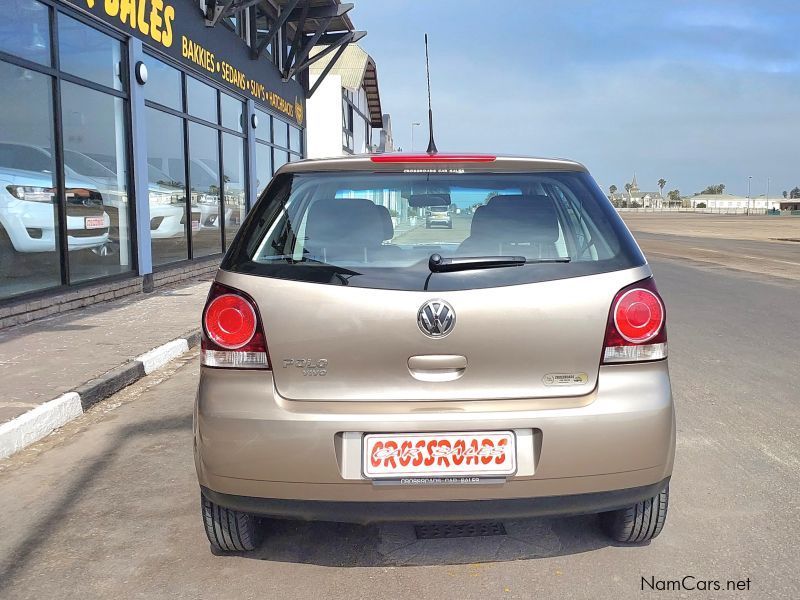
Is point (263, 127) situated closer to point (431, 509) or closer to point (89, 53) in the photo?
point (89, 53)

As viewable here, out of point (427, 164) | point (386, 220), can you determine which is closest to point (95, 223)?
point (386, 220)

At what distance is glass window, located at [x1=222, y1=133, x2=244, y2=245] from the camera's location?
49.8 feet

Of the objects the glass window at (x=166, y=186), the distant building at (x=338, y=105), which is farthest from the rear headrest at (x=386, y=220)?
the distant building at (x=338, y=105)

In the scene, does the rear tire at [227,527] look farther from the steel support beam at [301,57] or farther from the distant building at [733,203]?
the distant building at [733,203]

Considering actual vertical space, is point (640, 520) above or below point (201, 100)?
below

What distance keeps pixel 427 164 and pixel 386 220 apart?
0.27 meters

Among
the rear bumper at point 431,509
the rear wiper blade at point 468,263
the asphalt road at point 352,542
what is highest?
the rear wiper blade at point 468,263

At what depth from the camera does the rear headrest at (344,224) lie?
8.82 feet

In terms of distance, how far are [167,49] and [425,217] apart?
9933 millimetres

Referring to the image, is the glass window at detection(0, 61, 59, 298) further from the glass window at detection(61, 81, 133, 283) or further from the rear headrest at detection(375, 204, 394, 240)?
the rear headrest at detection(375, 204, 394, 240)

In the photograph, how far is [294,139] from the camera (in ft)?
71.2

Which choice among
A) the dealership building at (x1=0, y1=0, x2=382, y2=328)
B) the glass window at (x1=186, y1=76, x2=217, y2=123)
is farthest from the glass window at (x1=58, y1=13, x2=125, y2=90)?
the glass window at (x1=186, y1=76, x2=217, y2=123)

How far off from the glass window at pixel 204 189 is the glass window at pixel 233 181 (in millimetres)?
502

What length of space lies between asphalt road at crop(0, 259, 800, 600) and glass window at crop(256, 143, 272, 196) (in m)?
13.6
